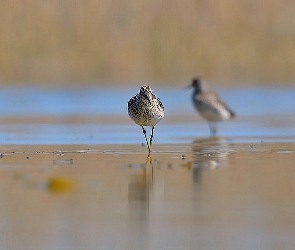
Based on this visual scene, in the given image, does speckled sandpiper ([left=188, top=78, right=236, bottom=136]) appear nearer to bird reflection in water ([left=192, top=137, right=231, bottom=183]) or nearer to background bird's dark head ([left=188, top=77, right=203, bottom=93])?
background bird's dark head ([left=188, top=77, right=203, bottom=93])

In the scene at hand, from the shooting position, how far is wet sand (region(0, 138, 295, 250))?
25.0 ft

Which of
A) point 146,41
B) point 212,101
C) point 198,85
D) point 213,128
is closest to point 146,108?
point 213,128

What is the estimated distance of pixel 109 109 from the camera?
75.5ft

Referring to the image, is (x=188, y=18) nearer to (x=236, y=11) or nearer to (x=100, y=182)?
(x=236, y=11)

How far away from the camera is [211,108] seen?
60.3 ft

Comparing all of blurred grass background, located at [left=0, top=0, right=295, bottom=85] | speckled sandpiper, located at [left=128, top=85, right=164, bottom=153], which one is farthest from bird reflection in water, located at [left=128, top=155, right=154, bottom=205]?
blurred grass background, located at [left=0, top=0, right=295, bottom=85]

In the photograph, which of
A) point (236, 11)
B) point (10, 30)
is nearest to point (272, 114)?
point (10, 30)

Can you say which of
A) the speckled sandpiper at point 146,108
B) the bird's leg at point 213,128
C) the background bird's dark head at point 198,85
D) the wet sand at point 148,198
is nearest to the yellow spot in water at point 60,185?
the wet sand at point 148,198

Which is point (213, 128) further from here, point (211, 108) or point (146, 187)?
point (146, 187)

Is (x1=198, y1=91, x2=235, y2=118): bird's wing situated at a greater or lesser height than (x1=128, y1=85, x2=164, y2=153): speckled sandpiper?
greater

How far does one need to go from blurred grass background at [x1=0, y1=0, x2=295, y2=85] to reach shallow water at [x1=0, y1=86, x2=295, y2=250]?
18.6 metres

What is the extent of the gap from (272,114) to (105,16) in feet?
76.0

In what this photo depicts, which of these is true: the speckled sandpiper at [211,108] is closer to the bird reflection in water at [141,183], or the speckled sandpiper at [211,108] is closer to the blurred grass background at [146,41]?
the bird reflection in water at [141,183]

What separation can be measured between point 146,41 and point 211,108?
23048mm
